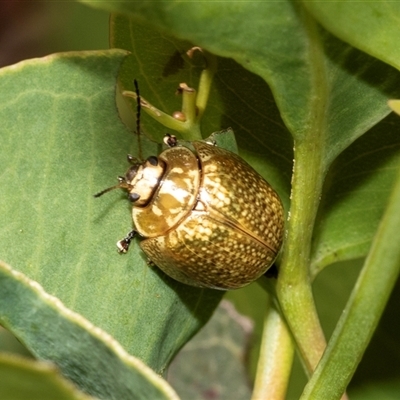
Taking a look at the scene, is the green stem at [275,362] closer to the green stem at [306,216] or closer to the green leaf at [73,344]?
the green stem at [306,216]

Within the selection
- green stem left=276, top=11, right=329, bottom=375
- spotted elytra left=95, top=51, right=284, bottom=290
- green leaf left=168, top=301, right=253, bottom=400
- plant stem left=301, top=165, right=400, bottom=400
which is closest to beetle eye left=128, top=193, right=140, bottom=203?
spotted elytra left=95, top=51, right=284, bottom=290

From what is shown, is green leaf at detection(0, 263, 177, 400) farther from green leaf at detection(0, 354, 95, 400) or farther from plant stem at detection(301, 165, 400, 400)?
plant stem at detection(301, 165, 400, 400)

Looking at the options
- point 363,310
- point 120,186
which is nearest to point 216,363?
point 120,186

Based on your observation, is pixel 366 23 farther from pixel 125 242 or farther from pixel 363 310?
pixel 125 242

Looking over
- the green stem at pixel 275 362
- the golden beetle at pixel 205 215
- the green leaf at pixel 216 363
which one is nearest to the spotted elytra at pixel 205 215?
the golden beetle at pixel 205 215

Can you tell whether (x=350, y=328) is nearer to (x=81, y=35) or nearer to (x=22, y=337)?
(x=22, y=337)
